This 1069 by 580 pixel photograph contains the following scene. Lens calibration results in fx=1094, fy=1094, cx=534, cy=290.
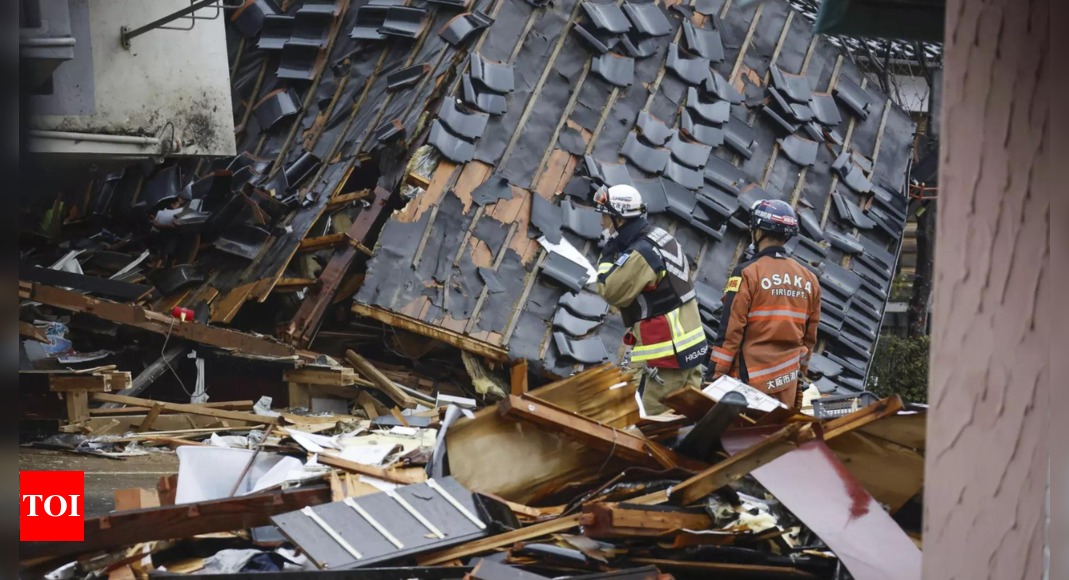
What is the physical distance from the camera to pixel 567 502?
536 centimetres

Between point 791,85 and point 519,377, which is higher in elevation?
point 791,85

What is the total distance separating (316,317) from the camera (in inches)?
371

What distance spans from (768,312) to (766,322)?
0.23 ft

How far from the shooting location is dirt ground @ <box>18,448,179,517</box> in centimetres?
666

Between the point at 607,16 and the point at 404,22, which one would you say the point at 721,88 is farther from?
the point at 404,22

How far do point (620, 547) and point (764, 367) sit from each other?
2.97 m

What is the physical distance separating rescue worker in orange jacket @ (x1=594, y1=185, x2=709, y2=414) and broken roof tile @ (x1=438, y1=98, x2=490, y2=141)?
9.04ft

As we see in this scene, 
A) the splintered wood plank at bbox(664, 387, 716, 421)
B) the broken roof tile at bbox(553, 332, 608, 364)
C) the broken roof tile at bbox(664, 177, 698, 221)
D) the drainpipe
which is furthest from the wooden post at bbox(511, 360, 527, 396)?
the splintered wood plank at bbox(664, 387, 716, 421)

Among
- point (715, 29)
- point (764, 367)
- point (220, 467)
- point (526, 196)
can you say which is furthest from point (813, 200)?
point (220, 467)

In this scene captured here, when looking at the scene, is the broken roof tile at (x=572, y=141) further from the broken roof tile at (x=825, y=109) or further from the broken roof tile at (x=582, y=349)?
the broken roof tile at (x=825, y=109)

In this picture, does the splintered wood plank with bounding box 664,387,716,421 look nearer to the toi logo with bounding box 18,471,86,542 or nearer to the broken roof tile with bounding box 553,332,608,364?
the toi logo with bounding box 18,471,86,542

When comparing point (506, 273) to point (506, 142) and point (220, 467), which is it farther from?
point (220, 467)

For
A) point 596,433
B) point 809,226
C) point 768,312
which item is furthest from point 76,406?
point 809,226

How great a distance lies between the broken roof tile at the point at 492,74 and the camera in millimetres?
10156
